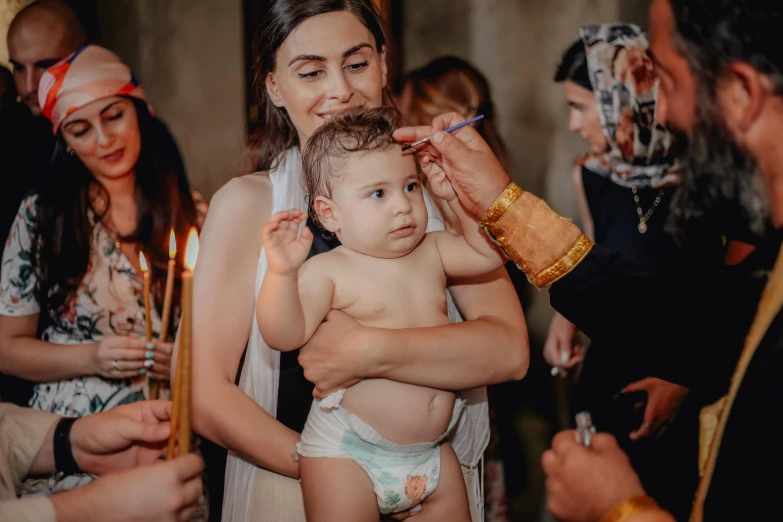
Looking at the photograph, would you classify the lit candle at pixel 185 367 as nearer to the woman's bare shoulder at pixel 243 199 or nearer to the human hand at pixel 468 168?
the woman's bare shoulder at pixel 243 199

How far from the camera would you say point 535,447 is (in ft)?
10.5

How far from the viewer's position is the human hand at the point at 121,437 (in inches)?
60.7

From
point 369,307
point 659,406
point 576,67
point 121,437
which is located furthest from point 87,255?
point 576,67

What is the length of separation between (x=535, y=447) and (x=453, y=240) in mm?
1934

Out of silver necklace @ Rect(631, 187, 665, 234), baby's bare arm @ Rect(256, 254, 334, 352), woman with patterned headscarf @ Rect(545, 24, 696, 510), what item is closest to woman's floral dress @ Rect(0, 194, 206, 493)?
baby's bare arm @ Rect(256, 254, 334, 352)

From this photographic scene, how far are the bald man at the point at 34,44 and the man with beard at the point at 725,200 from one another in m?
1.05

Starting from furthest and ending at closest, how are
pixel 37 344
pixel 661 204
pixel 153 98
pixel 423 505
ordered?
pixel 661 204 < pixel 153 98 < pixel 37 344 < pixel 423 505

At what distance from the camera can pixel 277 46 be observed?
1607mm

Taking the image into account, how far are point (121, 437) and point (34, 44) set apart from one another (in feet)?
3.37

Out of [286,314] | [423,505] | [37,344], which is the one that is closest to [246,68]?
[37,344]

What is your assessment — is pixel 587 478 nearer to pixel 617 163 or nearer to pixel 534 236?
pixel 534 236

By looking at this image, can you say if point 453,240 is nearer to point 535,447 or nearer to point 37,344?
point 37,344

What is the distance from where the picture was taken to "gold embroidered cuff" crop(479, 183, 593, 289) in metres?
1.45

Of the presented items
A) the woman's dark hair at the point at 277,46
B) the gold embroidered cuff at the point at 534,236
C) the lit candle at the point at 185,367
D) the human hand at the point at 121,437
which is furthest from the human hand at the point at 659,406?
the lit candle at the point at 185,367
